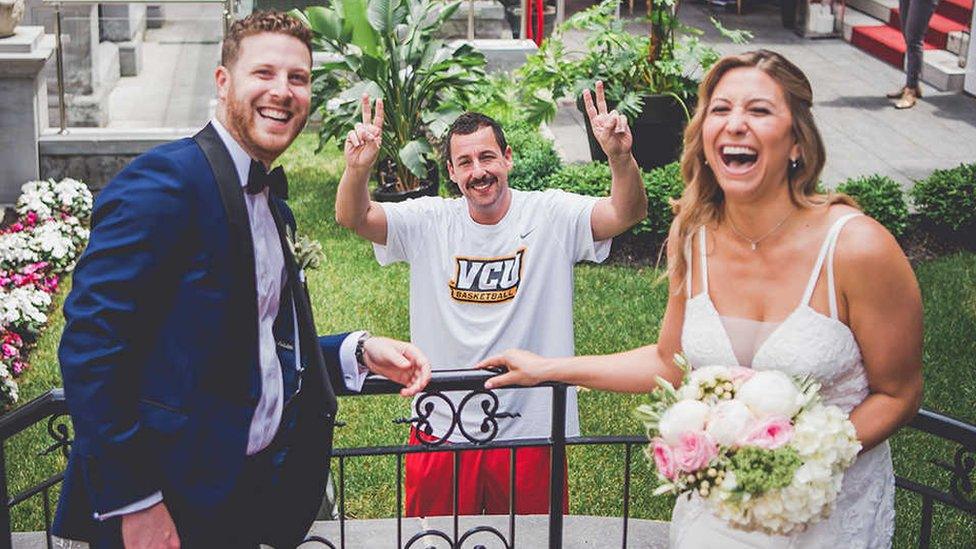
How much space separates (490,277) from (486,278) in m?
0.02

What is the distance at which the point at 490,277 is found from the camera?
5.09 metres

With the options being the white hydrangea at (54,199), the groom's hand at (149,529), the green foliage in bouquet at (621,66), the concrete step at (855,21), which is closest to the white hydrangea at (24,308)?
the white hydrangea at (54,199)

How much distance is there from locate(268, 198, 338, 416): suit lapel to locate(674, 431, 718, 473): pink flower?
0.98 meters

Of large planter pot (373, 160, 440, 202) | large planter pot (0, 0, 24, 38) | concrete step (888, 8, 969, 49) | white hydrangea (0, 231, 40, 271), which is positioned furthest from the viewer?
concrete step (888, 8, 969, 49)

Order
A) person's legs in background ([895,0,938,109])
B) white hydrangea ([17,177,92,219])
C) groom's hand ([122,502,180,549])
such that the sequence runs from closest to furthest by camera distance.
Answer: groom's hand ([122,502,180,549]), white hydrangea ([17,177,92,219]), person's legs in background ([895,0,938,109])

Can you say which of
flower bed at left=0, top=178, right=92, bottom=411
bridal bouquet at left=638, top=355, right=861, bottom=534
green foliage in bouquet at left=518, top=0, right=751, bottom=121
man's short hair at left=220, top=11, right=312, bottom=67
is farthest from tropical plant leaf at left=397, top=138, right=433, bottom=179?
bridal bouquet at left=638, top=355, right=861, bottom=534

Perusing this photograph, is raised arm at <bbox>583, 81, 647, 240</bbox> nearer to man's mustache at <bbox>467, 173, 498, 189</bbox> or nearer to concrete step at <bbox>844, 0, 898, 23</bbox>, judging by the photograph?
man's mustache at <bbox>467, 173, 498, 189</bbox>

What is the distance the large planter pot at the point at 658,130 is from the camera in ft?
35.5

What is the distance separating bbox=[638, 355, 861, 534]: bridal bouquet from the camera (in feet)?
10.5

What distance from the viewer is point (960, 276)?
9.61 m

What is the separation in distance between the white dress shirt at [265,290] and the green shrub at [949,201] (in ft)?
25.4

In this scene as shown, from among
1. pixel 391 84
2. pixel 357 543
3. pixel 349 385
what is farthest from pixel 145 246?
pixel 391 84

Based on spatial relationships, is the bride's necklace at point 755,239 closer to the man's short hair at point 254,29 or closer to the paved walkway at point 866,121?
the man's short hair at point 254,29

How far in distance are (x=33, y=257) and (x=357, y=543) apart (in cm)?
535
